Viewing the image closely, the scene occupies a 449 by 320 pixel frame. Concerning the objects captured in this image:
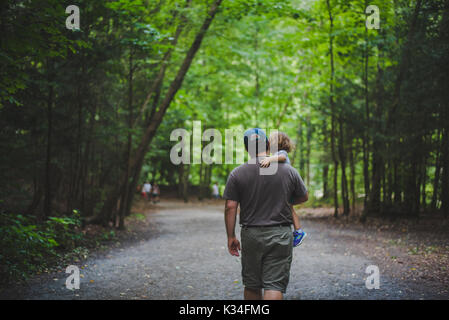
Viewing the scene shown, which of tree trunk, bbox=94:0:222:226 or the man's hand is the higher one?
tree trunk, bbox=94:0:222:226

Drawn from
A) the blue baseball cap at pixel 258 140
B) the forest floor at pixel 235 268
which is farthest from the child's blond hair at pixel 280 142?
the forest floor at pixel 235 268

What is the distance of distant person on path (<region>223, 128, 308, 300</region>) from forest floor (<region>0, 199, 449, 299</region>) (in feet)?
6.62

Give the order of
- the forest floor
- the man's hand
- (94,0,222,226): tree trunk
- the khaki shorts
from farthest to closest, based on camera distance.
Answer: (94,0,222,226): tree trunk < the forest floor < the man's hand < the khaki shorts

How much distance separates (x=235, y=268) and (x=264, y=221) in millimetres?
4223

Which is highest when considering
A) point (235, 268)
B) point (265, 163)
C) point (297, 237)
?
point (265, 163)

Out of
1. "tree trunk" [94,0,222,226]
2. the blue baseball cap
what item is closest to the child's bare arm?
the blue baseball cap

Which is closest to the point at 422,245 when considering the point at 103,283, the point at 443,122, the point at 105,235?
the point at 443,122

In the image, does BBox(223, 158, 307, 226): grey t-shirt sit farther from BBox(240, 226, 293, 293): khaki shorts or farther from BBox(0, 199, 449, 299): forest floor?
BBox(0, 199, 449, 299): forest floor

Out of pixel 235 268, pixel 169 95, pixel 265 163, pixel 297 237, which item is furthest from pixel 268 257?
pixel 169 95

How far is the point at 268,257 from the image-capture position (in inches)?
146

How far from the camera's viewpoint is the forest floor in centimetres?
564

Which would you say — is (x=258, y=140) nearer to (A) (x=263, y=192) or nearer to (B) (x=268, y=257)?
(A) (x=263, y=192)

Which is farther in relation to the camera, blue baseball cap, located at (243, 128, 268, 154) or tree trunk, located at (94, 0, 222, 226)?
tree trunk, located at (94, 0, 222, 226)

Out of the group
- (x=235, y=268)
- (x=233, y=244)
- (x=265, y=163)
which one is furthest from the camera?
(x=235, y=268)
